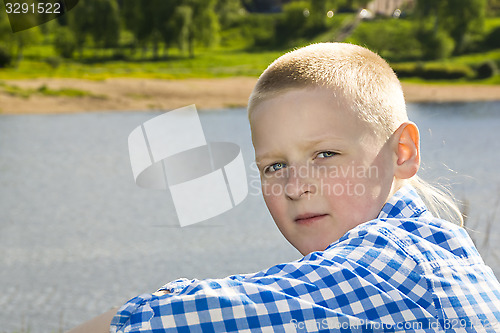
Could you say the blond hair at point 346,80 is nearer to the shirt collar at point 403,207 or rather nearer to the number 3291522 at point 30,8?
the shirt collar at point 403,207

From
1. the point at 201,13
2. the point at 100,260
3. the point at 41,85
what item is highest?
the point at 100,260

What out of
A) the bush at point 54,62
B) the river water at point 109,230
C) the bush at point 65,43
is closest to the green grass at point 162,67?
the bush at point 54,62

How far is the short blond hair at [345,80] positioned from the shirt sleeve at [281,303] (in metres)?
0.17

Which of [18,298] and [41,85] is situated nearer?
[18,298]

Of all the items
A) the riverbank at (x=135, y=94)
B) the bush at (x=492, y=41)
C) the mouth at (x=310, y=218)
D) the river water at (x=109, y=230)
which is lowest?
the riverbank at (x=135, y=94)

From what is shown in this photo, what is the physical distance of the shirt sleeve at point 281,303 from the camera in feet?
1.04

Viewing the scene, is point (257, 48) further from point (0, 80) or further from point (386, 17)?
point (0, 80)

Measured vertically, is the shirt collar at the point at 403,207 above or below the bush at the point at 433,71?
above

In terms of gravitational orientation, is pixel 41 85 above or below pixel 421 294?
below

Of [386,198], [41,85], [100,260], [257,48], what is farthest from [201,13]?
[386,198]

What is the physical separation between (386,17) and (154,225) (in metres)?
6.25

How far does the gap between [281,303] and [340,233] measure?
0.51ft

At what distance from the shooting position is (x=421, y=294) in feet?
1.17

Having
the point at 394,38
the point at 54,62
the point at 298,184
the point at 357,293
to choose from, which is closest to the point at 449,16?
the point at 394,38
